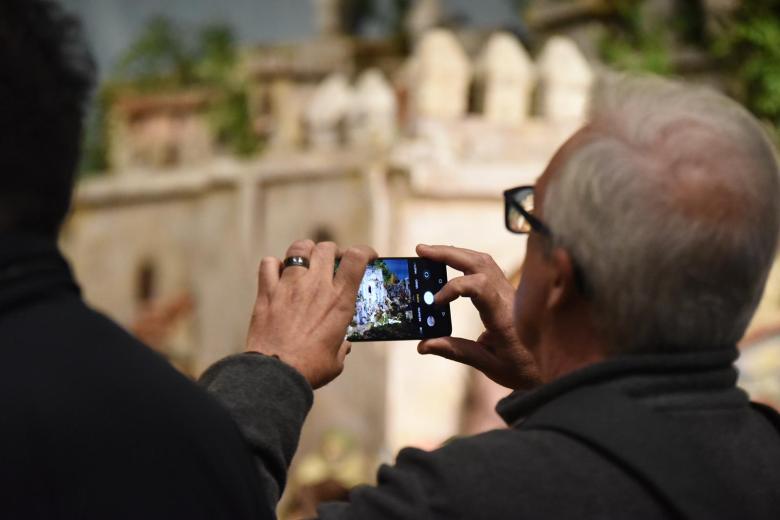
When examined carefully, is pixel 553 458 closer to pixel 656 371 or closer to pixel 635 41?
pixel 656 371

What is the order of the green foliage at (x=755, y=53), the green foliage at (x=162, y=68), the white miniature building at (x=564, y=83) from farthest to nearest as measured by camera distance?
the green foliage at (x=162, y=68), the white miniature building at (x=564, y=83), the green foliage at (x=755, y=53)

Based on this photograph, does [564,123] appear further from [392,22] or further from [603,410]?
[603,410]

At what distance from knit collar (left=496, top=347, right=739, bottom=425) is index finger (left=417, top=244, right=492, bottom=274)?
392 mm

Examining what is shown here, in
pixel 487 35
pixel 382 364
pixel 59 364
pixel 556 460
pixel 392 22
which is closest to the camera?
pixel 59 364

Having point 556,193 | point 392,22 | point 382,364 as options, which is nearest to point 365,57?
point 392,22

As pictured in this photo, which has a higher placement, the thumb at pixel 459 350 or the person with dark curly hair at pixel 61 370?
the person with dark curly hair at pixel 61 370

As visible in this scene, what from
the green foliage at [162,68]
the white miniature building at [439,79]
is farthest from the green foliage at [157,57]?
the white miniature building at [439,79]

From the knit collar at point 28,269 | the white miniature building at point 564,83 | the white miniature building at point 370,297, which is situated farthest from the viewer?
the white miniature building at point 564,83

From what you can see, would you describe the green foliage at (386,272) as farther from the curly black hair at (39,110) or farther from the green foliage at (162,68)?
the green foliage at (162,68)

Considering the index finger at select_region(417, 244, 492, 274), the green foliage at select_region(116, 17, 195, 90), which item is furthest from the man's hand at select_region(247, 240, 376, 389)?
the green foliage at select_region(116, 17, 195, 90)

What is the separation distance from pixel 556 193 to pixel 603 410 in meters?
0.25

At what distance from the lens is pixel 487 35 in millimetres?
12164

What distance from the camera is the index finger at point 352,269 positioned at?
5.46 feet

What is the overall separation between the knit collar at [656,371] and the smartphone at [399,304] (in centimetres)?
36
